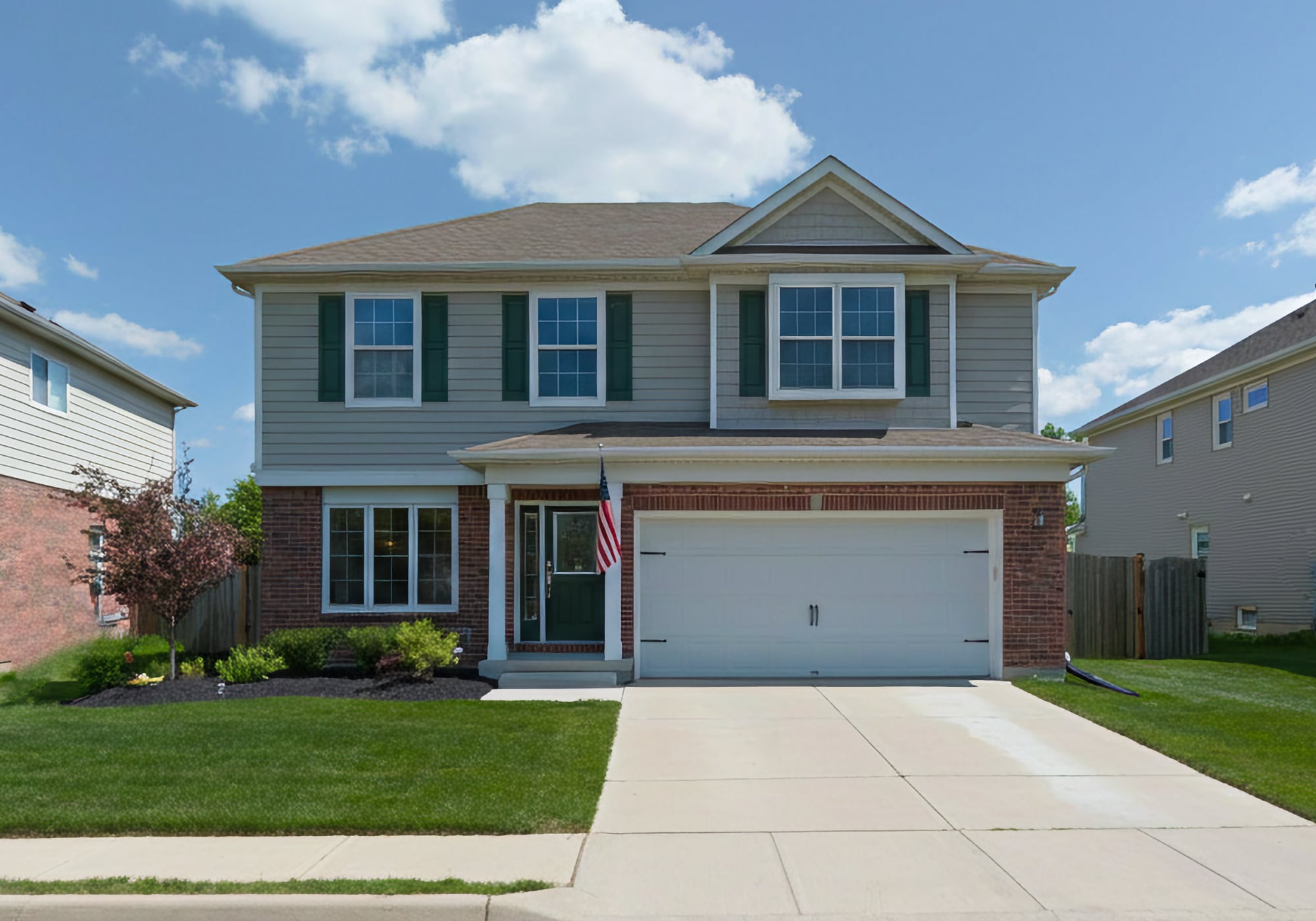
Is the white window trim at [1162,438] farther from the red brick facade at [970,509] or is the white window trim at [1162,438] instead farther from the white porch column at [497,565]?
the white porch column at [497,565]

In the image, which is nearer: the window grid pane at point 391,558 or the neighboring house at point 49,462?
the window grid pane at point 391,558

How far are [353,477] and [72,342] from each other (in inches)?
270

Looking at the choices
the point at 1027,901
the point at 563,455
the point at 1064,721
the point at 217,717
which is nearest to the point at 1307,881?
the point at 1027,901

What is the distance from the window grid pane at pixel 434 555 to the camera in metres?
13.7

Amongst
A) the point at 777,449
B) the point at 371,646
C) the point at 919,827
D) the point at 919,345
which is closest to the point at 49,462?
the point at 371,646

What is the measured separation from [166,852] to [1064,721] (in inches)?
336

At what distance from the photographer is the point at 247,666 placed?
12008 mm

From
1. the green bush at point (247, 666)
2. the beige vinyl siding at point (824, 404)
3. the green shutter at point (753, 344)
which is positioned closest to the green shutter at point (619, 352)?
the beige vinyl siding at point (824, 404)

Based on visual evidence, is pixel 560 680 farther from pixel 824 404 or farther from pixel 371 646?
pixel 824 404

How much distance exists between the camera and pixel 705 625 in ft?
40.8

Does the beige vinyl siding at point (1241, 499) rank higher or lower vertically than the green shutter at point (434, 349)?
lower

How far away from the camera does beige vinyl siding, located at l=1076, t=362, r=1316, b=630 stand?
720 inches

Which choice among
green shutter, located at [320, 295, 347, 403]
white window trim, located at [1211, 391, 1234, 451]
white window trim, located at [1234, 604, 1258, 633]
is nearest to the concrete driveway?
green shutter, located at [320, 295, 347, 403]

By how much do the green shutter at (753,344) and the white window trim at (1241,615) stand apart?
44.7 feet
